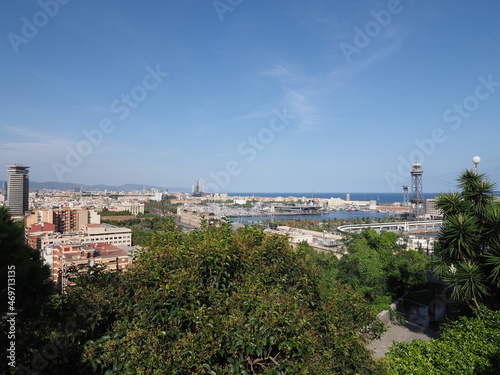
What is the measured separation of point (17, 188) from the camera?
90.7 feet

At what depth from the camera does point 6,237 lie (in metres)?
2.84

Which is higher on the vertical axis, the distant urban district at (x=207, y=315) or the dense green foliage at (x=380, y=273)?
the distant urban district at (x=207, y=315)

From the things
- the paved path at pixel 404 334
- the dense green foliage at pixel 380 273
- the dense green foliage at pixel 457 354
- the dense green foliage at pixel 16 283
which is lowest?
the paved path at pixel 404 334

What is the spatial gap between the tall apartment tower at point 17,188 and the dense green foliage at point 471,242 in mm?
30249

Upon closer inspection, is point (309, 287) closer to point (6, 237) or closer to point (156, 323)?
point (156, 323)

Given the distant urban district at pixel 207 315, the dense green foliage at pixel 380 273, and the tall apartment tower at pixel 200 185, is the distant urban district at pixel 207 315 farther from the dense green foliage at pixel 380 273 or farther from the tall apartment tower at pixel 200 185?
the tall apartment tower at pixel 200 185

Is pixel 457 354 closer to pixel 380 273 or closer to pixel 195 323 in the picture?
pixel 195 323

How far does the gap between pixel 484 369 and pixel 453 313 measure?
3436 mm

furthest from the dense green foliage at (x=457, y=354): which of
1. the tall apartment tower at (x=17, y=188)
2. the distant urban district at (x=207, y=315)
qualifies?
the tall apartment tower at (x=17, y=188)

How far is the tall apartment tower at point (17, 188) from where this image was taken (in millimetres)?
25359

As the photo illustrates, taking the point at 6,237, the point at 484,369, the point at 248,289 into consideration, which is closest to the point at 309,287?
the point at 248,289

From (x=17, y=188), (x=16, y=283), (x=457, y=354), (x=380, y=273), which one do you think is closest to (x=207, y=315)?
(x=16, y=283)

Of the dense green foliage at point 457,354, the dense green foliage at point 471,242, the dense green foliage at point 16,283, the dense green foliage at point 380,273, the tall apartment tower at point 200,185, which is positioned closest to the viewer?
the dense green foliage at point 16,283

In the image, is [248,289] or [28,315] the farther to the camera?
[28,315]
